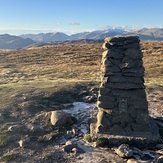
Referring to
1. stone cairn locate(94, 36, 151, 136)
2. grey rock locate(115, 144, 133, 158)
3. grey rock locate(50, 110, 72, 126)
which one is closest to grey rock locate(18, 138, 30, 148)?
grey rock locate(50, 110, 72, 126)

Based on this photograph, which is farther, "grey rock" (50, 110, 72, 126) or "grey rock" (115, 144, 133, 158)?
"grey rock" (50, 110, 72, 126)

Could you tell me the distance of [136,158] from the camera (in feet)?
50.8

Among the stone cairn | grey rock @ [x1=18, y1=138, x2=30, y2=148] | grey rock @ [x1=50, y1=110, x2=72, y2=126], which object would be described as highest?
the stone cairn

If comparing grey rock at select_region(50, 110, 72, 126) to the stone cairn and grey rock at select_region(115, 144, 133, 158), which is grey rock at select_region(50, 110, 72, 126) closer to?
the stone cairn

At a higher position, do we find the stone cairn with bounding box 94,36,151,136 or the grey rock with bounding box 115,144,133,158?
the stone cairn with bounding box 94,36,151,136

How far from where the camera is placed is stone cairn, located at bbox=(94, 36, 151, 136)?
57.2 ft

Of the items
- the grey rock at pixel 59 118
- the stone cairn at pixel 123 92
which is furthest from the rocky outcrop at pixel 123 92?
the grey rock at pixel 59 118

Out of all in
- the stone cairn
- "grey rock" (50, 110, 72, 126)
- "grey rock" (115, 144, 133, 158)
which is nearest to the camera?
"grey rock" (115, 144, 133, 158)

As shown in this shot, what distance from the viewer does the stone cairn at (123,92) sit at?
17.4 meters

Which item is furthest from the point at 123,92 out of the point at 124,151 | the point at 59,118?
the point at 59,118

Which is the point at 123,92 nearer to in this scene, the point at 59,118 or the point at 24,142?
the point at 59,118

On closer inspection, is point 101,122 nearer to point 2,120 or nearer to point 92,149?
point 92,149

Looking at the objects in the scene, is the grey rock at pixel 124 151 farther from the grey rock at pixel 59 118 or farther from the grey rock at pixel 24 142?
the grey rock at pixel 24 142

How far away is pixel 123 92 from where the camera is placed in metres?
17.7
